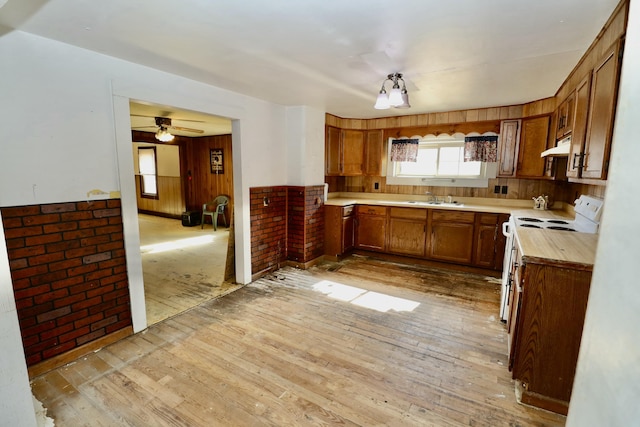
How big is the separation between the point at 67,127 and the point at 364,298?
2958 mm

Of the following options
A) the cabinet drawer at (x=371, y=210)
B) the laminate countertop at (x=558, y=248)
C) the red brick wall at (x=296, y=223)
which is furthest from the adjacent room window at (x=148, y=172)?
the laminate countertop at (x=558, y=248)

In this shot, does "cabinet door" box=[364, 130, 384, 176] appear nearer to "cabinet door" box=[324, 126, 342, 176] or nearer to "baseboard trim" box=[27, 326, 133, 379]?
"cabinet door" box=[324, 126, 342, 176]

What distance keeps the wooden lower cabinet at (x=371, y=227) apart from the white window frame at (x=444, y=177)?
78 cm

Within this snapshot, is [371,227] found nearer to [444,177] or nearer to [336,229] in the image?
[336,229]

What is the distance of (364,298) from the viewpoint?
3287mm

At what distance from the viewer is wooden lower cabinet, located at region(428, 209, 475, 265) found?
4.03 metres

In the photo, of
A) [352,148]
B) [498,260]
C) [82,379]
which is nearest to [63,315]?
[82,379]

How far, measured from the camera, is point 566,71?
2.53 metres

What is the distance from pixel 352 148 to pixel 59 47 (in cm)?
377

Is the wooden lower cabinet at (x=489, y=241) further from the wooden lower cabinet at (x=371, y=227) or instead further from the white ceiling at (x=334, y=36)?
the white ceiling at (x=334, y=36)

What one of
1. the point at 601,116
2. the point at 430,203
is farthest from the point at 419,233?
the point at 601,116

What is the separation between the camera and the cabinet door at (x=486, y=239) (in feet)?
12.7

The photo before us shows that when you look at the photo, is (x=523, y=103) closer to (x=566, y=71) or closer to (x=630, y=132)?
(x=566, y=71)

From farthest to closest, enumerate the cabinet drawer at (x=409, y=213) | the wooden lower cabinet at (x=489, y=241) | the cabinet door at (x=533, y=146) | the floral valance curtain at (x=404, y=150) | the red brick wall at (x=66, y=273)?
1. the floral valance curtain at (x=404, y=150)
2. the cabinet drawer at (x=409, y=213)
3. the wooden lower cabinet at (x=489, y=241)
4. the cabinet door at (x=533, y=146)
5. the red brick wall at (x=66, y=273)
